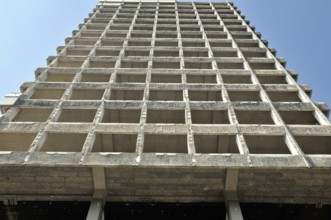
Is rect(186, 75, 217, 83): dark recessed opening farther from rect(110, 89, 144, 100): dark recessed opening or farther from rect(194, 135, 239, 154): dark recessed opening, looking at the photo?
rect(194, 135, 239, 154): dark recessed opening

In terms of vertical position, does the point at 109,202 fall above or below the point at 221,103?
below

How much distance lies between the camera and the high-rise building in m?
11.5

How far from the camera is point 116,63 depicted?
64.3 feet

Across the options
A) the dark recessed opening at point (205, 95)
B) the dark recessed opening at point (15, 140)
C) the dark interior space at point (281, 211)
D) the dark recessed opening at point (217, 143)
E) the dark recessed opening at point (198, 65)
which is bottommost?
the dark interior space at point (281, 211)

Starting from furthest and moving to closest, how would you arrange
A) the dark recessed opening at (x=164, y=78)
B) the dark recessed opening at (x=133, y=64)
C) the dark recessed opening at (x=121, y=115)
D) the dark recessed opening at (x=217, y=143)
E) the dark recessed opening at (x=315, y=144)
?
the dark recessed opening at (x=133, y=64)
the dark recessed opening at (x=164, y=78)
the dark recessed opening at (x=121, y=115)
the dark recessed opening at (x=217, y=143)
the dark recessed opening at (x=315, y=144)

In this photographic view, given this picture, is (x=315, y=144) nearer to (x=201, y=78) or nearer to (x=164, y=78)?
(x=201, y=78)

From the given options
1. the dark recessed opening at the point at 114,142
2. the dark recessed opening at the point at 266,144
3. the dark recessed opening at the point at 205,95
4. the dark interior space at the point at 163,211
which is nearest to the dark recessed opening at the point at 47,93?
the dark recessed opening at the point at 114,142

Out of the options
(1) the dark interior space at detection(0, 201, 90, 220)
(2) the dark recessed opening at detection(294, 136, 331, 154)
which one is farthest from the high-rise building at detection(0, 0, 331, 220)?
(1) the dark interior space at detection(0, 201, 90, 220)

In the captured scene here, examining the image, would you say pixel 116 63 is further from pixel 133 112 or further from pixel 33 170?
pixel 33 170

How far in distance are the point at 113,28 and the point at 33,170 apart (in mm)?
18215

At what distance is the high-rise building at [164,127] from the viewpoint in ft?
37.6

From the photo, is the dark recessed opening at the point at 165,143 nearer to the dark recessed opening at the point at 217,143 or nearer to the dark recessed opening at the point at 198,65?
the dark recessed opening at the point at 217,143

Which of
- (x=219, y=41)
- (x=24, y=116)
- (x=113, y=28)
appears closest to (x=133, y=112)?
(x=24, y=116)

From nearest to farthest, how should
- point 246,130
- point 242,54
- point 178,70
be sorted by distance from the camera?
1. point 246,130
2. point 178,70
3. point 242,54
